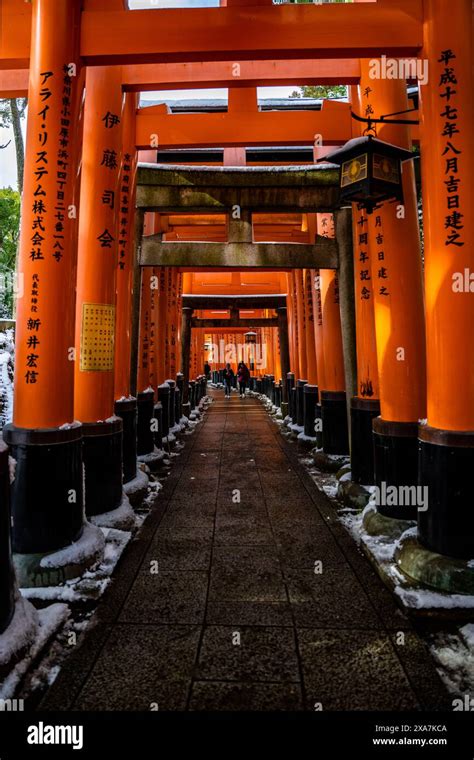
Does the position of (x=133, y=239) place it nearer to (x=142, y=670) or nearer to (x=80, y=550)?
(x=80, y=550)

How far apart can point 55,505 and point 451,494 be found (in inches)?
136

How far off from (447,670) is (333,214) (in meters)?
7.23

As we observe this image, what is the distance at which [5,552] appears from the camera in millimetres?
2943

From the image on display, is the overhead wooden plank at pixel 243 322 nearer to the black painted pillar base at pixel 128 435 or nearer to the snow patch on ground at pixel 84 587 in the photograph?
the black painted pillar base at pixel 128 435

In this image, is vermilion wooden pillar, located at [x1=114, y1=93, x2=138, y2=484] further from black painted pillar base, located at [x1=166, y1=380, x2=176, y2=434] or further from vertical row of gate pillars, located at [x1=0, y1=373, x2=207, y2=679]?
black painted pillar base, located at [x1=166, y1=380, x2=176, y2=434]

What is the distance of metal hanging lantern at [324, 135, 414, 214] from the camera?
4504mm

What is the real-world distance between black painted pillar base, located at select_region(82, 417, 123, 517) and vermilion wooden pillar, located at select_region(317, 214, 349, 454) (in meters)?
4.41

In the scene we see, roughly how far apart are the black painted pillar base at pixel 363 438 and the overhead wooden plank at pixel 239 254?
9.50 ft

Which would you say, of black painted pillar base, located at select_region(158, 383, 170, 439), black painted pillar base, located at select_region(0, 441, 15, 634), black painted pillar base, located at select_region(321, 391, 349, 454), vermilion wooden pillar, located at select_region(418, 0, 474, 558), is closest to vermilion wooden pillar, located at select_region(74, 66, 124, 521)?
black painted pillar base, located at select_region(0, 441, 15, 634)

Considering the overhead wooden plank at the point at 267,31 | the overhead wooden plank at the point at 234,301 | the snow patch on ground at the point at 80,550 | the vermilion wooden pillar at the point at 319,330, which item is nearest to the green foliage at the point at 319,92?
the overhead wooden plank at the point at 234,301

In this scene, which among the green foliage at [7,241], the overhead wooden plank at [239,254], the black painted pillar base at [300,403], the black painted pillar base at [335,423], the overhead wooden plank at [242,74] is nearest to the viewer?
the overhead wooden plank at [242,74]

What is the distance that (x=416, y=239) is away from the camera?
16.5 feet

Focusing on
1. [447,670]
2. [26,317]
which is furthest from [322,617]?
[26,317]

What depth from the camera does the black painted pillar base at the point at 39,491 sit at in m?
4.05
